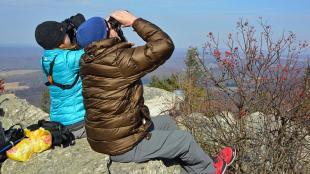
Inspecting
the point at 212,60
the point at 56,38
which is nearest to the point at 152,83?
the point at 212,60

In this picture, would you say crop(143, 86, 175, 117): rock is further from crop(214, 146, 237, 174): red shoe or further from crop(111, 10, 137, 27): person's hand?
crop(111, 10, 137, 27): person's hand

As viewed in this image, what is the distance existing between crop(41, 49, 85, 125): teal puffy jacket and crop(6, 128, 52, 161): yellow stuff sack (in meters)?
0.28

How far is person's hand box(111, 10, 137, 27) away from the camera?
A: 3.75m

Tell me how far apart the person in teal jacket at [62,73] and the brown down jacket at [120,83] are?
1.59 feet

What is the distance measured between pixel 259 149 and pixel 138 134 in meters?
2.33

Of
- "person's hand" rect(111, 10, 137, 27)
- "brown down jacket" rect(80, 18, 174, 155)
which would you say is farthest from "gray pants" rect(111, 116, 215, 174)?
"person's hand" rect(111, 10, 137, 27)

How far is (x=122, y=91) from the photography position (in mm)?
3695

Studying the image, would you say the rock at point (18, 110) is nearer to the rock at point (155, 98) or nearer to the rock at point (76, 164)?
the rock at point (76, 164)

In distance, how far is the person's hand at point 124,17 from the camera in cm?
375

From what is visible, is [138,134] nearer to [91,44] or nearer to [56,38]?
[91,44]

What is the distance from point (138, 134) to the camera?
3850mm

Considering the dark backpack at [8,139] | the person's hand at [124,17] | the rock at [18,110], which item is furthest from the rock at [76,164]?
the rock at [18,110]

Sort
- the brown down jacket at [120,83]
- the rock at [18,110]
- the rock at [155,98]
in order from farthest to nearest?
1. the rock at [155,98]
2. the rock at [18,110]
3. the brown down jacket at [120,83]

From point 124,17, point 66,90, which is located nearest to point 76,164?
point 66,90
